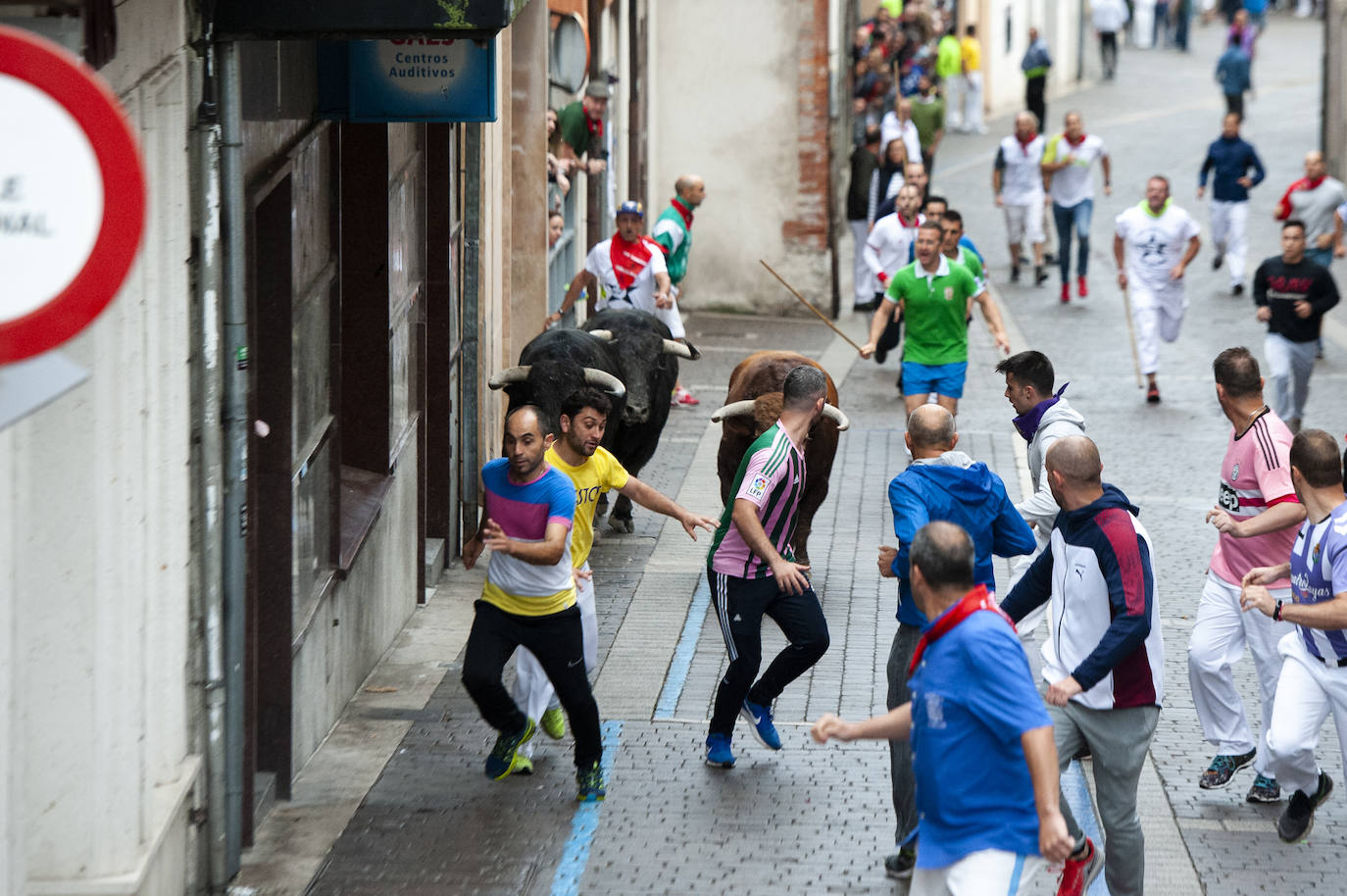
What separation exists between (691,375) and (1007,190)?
21.9 feet

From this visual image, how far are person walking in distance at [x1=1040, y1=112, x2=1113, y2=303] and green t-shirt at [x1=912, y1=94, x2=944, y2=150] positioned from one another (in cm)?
473

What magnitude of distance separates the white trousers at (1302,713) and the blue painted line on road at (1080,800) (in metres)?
0.79

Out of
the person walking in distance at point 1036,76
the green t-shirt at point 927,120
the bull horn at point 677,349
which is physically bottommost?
the bull horn at point 677,349

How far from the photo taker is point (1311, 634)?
24.1ft

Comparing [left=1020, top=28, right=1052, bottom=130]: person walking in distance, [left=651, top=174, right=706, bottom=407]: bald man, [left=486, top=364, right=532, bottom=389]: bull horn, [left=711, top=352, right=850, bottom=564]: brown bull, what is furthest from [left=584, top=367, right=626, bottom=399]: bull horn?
[left=1020, top=28, right=1052, bottom=130]: person walking in distance

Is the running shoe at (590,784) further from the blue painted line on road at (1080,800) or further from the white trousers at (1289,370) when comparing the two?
the white trousers at (1289,370)

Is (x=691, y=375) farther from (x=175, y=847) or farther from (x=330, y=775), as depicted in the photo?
(x=175, y=847)

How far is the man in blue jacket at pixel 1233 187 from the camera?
22.5m

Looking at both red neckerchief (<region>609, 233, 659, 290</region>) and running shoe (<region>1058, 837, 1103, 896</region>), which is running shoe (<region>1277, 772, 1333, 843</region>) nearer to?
running shoe (<region>1058, 837, 1103, 896</region>)

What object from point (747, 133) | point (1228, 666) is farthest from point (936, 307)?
point (747, 133)

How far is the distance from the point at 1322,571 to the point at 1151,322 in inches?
404

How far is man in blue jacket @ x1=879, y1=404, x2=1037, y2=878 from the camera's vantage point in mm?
6941

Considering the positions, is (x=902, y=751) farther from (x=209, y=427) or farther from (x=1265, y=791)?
(x=209, y=427)

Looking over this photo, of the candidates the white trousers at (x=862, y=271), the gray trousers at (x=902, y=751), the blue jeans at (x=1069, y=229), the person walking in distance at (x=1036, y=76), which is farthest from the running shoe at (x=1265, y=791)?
the person walking in distance at (x=1036, y=76)
